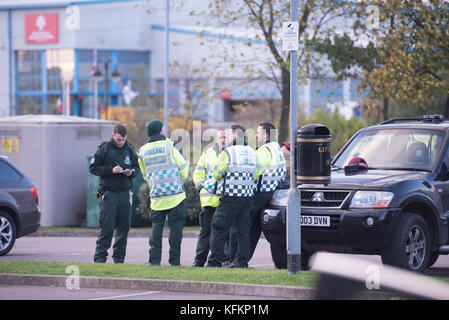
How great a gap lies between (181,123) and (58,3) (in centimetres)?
3564

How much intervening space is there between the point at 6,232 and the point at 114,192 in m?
2.93

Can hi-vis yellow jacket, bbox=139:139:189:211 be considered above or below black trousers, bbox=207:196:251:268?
above

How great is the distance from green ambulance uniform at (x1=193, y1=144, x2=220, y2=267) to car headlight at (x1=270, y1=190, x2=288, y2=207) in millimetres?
755

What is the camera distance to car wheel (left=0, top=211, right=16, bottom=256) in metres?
13.9

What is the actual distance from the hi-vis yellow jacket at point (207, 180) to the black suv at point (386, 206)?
30.5 inches

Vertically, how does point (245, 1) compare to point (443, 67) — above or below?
above

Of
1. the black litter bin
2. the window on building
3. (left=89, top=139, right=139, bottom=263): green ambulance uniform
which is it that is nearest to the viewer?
the black litter bin

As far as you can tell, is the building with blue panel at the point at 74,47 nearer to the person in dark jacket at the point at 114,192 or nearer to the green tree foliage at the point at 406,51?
the green tree foliage at the point at 406,51

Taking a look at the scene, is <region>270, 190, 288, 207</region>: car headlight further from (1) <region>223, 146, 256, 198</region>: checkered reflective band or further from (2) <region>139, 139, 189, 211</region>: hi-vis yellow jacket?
(2) <region>139, 139, 189, 211</region>: hi-vis yellow jacket

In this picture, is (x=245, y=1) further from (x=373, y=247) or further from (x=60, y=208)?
(x=373, y=247)

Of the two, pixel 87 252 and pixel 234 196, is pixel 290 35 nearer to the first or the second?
pixel 234 196

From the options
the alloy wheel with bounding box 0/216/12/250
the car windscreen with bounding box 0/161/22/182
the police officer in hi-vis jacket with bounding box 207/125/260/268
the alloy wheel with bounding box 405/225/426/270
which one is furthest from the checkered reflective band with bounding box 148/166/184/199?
the car windscreen with bounding box 0/161/22/182
